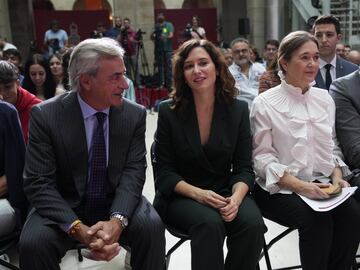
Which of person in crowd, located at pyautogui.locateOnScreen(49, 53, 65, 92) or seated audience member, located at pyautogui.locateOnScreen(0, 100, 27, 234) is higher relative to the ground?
person in crowd, located at pyautogui.locateOnScreen(49, 53, 65, 92)

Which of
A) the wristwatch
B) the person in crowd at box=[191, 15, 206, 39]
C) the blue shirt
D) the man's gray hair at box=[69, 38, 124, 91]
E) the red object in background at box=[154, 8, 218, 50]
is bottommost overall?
the wristwatch

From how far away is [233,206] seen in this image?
2.01 meters

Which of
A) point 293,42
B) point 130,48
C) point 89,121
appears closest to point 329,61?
point 293,42

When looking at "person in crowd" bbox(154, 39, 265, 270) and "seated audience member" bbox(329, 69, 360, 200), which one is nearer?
"person in crowd" bbox(154, 39, 265, 270)

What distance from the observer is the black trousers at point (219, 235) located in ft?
6.29

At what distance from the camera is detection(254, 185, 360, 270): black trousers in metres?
2.07

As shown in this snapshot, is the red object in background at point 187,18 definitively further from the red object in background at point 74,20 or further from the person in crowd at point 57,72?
the person in crowd at point 57,72

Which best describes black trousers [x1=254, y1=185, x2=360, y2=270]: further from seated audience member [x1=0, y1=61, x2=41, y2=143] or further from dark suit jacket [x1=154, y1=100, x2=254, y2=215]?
seated audience member [x1=0, y1=61, x2=41, y2=143]

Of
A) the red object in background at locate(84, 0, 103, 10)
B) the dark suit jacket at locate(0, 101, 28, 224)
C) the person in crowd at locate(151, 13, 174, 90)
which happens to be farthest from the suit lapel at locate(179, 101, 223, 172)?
the red object in background at locate(84, 0, 103, 10)

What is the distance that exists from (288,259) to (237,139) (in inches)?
38.9

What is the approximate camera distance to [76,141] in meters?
1.98

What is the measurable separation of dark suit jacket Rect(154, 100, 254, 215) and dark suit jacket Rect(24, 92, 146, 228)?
16 cm

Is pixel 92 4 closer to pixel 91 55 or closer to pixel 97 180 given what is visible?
pixel 91 55

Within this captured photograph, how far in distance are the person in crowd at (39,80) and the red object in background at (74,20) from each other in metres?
10.9
